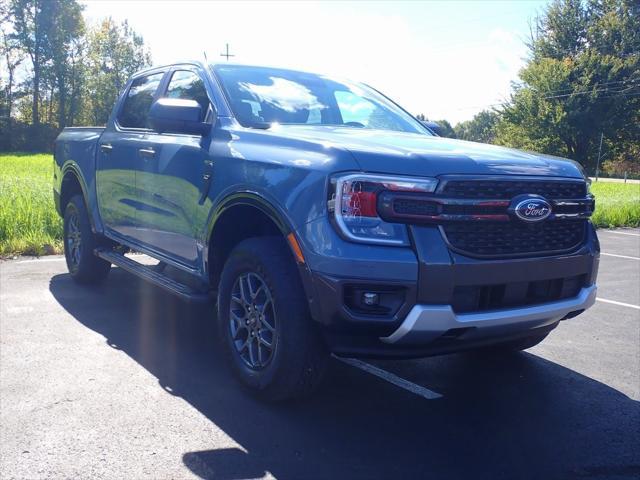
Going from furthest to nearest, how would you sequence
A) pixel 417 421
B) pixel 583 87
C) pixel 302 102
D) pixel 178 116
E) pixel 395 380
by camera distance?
pixel 583 87 < pixel 302 102 < pixel 395 380 < pixel 178 116 < pixel 417 421

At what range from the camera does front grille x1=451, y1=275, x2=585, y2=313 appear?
300cm

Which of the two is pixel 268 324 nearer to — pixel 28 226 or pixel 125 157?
pixel 125 157

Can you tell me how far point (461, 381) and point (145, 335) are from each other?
234 cm

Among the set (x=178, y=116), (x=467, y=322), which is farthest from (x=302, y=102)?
(x=467, y=322)

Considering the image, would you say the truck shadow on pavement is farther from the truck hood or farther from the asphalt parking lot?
the truck hood

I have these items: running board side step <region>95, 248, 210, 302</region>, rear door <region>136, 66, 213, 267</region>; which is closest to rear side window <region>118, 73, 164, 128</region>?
rear door <region>136, 66, 213, 267</region>

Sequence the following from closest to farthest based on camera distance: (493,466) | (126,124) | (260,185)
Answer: (493,466), (260,185), (126,124)

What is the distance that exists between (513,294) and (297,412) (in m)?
1.31

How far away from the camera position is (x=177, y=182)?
423cm

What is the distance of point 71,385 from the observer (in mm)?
3742

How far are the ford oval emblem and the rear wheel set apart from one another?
4167mm

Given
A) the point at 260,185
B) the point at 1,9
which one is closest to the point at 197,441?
the point at 260,185

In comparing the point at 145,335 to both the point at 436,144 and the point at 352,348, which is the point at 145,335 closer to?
the point at 352,348

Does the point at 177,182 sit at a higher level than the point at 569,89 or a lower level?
lower
